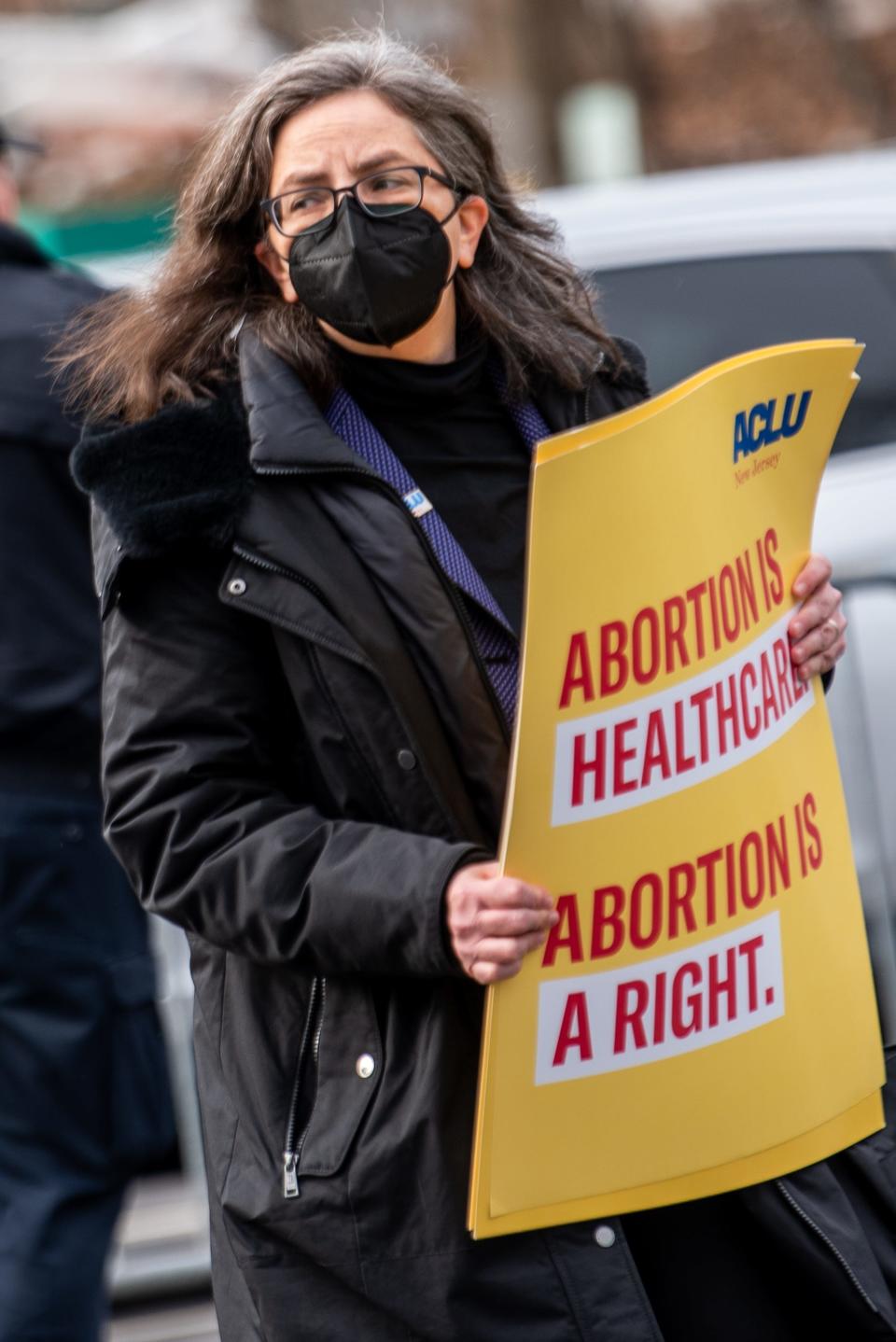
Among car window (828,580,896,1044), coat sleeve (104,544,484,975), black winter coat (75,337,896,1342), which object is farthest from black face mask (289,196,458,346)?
car window (828,580,896,1044)

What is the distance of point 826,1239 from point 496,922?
19.7 inches

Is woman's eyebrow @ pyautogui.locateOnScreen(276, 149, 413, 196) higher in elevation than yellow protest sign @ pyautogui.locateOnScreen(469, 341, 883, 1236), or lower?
higher

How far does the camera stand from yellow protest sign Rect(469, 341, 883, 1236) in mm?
A: 1702

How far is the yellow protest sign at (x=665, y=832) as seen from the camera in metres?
1.70

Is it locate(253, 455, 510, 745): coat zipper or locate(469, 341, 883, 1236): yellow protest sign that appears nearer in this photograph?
locate(469, 341, 883, 1236): yellow protest sign

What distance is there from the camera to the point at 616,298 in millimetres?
3885

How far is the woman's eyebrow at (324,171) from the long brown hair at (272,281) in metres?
0.05

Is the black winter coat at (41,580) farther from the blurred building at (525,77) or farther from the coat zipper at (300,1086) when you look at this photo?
the blurred building at (525,77)

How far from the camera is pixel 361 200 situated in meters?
1.97

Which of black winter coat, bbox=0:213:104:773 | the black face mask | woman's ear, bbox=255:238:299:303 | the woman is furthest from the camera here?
black winter coat, bbox=0:213:104:773

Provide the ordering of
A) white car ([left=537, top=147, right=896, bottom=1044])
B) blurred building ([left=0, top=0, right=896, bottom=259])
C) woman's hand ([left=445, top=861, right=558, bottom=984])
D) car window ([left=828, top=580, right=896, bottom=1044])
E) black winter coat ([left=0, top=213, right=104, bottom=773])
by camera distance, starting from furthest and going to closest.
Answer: blurred building ([left=0, top=0, right=896, bottom=259]) → white car ([left=537, top=147, right=896, bottom=1044]) → car window ([left=828, top=580, right=896, bottom=1044]) → black winter coat ([left=0, top=213, right=104, bottom=773]) → woman's hand ([left=445, top=861, right=558, bottom=984])

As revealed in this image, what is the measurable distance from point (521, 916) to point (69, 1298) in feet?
5.57

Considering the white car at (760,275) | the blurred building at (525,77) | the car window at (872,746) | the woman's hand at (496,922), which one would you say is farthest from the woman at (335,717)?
the blurred building at (525,77)

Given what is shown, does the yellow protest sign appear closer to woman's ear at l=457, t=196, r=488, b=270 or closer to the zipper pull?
the zipper pull
